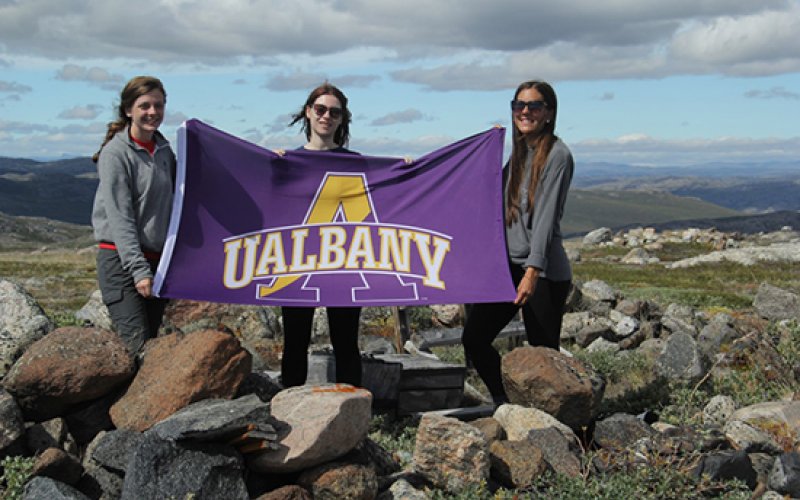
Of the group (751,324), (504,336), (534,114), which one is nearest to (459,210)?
(534,114)

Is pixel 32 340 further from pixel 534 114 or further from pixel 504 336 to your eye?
pixel 504 336

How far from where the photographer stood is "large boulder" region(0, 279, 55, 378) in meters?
7.77

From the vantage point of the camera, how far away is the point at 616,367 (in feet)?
38.0

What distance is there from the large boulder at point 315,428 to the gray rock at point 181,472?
33 cm

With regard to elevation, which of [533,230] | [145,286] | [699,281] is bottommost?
[699,281]

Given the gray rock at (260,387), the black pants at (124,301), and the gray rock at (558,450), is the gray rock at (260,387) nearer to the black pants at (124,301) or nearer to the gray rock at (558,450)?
the black pants at (124,301)

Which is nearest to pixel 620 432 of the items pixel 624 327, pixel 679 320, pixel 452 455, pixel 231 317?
pixel 452 455

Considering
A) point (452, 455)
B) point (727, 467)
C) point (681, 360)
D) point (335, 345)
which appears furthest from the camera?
point (681, 360)

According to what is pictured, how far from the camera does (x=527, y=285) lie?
25.0ft

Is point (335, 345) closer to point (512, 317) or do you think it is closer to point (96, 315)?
point (512, 317)

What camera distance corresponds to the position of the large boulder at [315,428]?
6.16 meters

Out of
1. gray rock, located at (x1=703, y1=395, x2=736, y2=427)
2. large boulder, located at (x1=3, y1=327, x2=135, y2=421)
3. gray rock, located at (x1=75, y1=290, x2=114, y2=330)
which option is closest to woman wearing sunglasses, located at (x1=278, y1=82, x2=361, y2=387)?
large boulder, located at (x1=3, y1=327, x2=135, y2=421)

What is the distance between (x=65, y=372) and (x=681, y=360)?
758cm

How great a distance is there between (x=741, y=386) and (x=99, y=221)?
7573 mm
